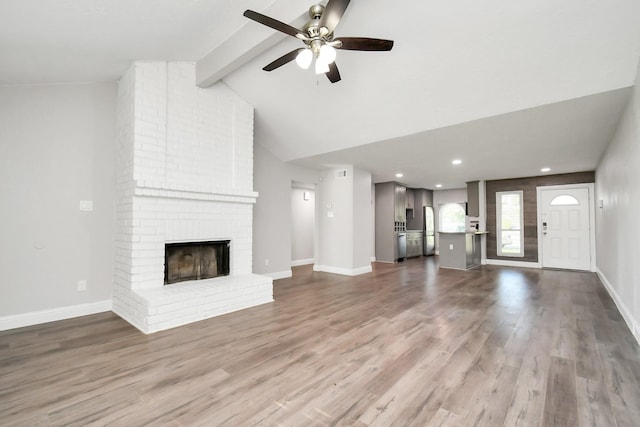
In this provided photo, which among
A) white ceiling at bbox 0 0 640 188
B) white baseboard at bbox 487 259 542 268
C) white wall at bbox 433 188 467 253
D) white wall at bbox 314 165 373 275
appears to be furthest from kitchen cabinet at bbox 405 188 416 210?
white ceiling at bbox 0 0 640 188

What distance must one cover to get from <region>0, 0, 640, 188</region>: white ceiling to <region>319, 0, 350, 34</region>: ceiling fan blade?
45 cm

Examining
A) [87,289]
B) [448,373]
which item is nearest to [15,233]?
[87,289]

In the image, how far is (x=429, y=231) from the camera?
10.5 metres

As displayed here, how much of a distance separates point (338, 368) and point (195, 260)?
2.73 metres

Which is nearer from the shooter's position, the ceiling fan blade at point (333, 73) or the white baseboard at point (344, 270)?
the ceiling fan blade at point (333, 73)

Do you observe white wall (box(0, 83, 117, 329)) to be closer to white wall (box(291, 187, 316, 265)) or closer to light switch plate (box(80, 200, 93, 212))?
light switch plate (box(80, 200, 93, 212))

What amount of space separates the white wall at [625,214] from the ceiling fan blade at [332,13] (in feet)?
8.97

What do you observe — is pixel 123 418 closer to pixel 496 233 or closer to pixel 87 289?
pixel 87 289

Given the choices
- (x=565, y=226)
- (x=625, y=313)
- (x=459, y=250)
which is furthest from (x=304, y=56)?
(x=565, y=226)

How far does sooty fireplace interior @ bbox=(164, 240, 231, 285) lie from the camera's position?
389cm

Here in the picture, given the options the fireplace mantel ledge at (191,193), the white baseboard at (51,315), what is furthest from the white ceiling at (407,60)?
the white baseboard at (51,315)

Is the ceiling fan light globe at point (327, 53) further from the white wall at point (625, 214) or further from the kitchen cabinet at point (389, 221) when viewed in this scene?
the kitchen cabinet at point (389, 221)

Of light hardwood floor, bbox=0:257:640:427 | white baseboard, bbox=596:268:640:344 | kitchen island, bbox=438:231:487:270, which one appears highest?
kitchen island, bbox=438:231:487:270

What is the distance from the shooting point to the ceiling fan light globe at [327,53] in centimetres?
229
